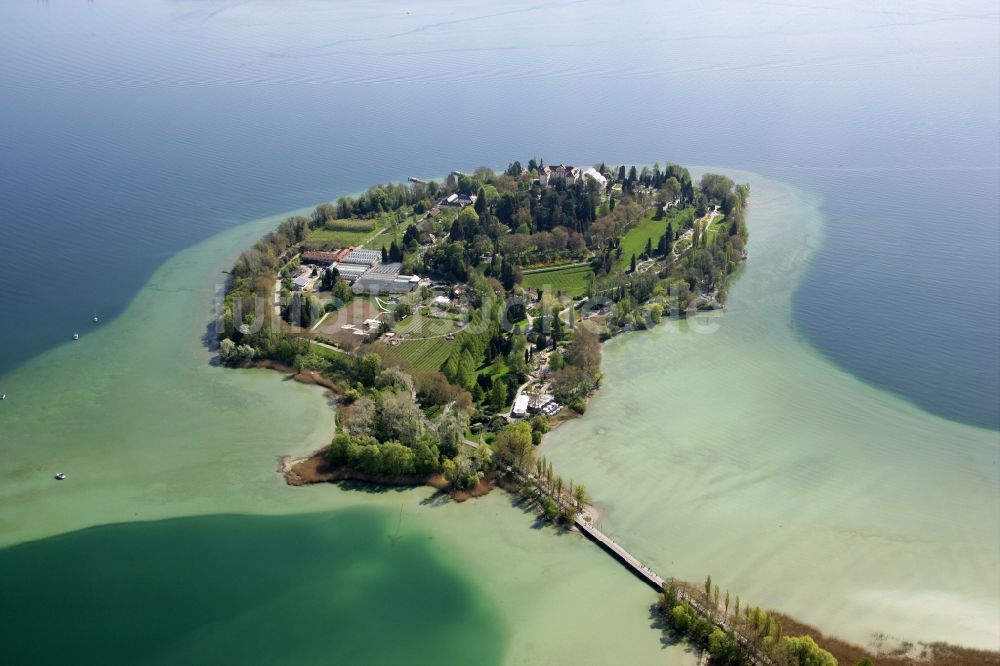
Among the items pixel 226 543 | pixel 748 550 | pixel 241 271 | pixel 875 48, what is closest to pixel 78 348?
pixel 241 271

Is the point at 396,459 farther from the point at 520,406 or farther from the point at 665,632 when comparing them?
the point at 665,632

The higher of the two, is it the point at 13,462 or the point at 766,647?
the point at 13,462

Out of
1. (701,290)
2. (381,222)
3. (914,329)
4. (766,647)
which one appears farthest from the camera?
(381,222)

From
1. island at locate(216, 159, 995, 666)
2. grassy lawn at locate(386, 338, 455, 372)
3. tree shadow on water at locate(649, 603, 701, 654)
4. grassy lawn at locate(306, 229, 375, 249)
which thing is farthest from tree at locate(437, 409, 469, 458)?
grassy lawn at locate(306, 229, 375, 249)

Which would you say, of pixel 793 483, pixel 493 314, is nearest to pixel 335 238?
pixel 493 314

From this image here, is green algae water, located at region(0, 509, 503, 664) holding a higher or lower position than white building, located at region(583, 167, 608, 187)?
lower

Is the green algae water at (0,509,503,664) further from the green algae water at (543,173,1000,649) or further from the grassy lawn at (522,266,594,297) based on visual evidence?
the grassy lawn at (522,266,594,297)

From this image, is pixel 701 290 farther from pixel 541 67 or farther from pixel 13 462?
pixel 541 67
